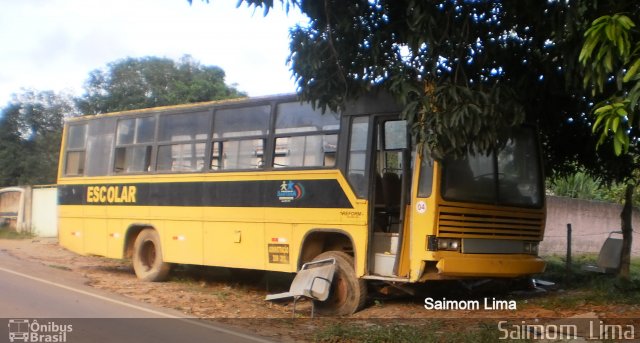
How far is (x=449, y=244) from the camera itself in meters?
8.11

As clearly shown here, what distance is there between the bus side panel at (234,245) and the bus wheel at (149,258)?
145 centimetres

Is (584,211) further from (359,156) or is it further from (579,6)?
(579,6)

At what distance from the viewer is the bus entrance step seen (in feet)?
28.9

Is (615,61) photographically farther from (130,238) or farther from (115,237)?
(115,237)

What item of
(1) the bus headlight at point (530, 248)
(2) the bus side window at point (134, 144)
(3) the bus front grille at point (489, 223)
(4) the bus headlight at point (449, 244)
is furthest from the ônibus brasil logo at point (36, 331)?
(1) the bus headlight at point (530, 248)

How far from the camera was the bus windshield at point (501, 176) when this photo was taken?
8.27m

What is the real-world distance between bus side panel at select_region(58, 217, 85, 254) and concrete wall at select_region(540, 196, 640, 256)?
41.3 ft

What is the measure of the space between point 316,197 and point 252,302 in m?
2.42

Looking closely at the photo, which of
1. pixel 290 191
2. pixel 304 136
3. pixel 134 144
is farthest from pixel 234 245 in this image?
pixel 134 144

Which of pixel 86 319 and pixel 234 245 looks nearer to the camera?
pixel 86 319

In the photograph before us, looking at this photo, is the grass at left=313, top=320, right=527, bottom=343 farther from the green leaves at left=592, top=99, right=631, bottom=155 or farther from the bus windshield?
the green leaves at left=592, top=99, right=631, bottom=155

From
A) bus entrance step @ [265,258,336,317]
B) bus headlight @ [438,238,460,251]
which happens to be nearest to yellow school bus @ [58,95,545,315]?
bus headlight @ [438,238,460,251]

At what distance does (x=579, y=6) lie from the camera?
6.22m

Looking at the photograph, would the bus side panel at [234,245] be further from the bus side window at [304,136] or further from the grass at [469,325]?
the grass at [469,325]
